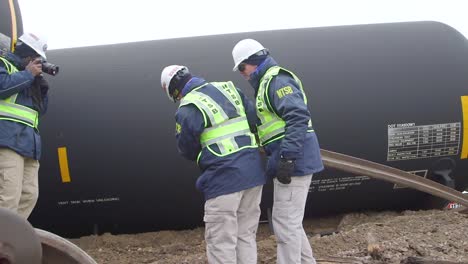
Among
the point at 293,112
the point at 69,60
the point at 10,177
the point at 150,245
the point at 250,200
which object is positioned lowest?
the point at 150,245

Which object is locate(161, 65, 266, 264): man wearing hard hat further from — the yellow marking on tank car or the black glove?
the yellow marking on tank car

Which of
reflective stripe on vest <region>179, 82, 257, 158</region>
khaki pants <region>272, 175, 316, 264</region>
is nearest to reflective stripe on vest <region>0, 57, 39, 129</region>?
reflective stripe on vest <region>179, 82, 257, 158</region>

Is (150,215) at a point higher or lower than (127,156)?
lower

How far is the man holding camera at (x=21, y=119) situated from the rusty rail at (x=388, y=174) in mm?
2284

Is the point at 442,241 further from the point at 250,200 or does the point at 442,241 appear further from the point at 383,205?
the point at 250,200

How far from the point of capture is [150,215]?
5.14 m

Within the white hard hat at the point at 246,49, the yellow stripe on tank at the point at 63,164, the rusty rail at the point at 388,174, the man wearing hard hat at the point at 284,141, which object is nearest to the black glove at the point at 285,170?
the man wearing hard hat at the point at 284,141

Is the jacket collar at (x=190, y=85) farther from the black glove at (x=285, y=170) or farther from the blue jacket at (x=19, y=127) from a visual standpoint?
the blue jacket at (x=19, y=127)

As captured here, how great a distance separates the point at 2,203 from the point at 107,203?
1.44m

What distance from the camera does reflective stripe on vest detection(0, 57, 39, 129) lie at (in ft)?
12.6

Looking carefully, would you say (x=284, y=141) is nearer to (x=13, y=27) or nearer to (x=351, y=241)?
(x=351, y=241)

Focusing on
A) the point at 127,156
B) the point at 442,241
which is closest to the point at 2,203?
the point at 127,156

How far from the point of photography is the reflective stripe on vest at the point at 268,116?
384cm

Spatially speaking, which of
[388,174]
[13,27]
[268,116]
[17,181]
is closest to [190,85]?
[268,116]
